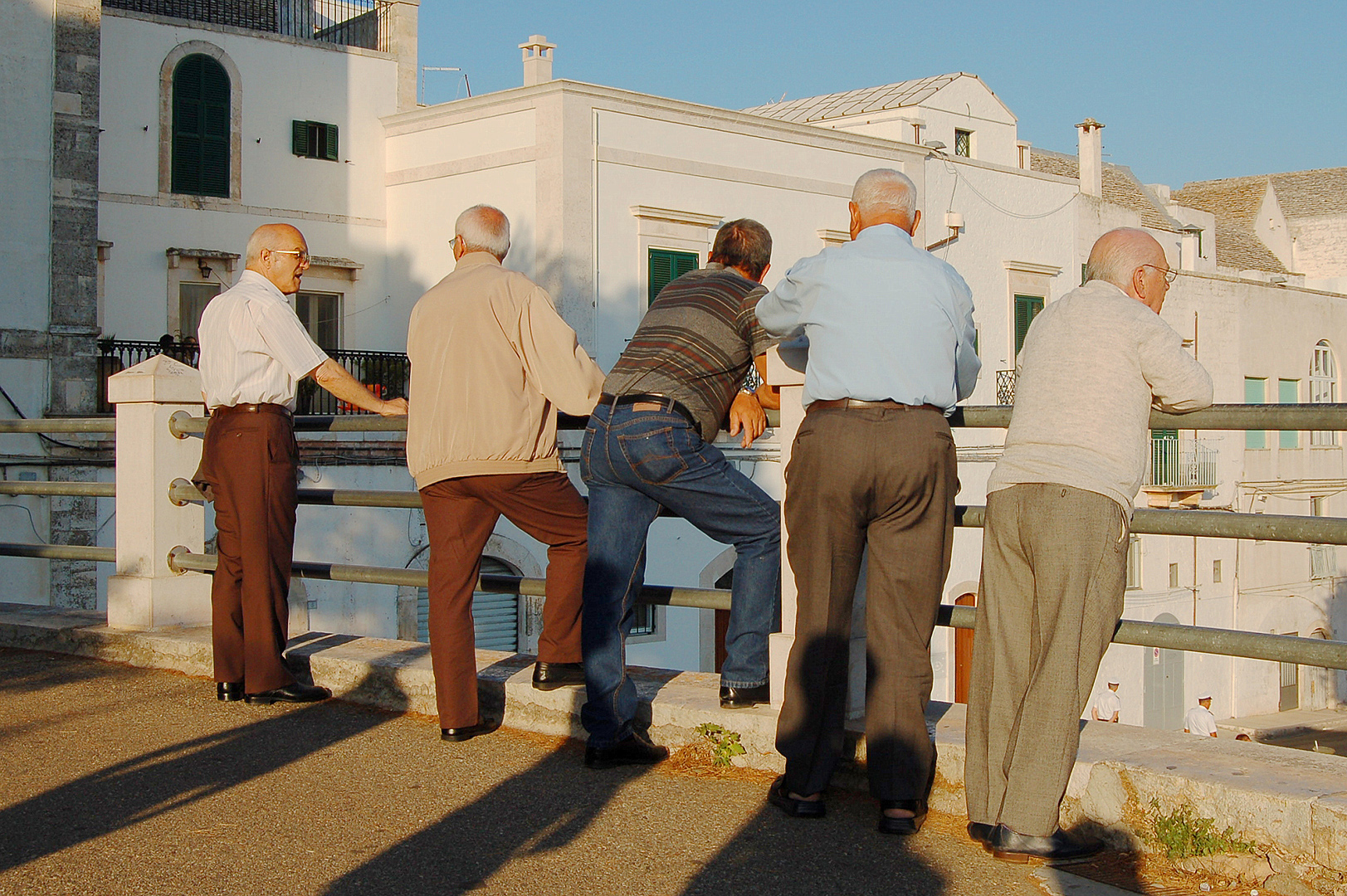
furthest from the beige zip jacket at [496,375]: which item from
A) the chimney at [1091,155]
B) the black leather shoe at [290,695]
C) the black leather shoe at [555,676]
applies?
the chimney at [1091,155]

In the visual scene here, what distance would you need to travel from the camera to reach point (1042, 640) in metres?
3.64

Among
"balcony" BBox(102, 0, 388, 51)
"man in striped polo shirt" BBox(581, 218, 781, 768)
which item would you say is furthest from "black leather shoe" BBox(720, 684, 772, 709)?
"balcony" BBox(102, 0, 388, 51)

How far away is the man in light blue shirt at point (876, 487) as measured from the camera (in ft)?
12.5

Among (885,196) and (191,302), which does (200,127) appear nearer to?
(191,302)

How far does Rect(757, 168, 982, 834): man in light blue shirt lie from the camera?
3.80 metres

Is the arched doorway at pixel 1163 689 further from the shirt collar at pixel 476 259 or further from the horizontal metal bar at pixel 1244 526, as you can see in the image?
the horizontal metal bar at pixel 1244 526

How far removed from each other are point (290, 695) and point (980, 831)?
2.93 metres

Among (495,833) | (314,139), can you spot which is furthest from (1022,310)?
(495,833)

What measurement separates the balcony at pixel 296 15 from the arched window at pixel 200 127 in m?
0.87

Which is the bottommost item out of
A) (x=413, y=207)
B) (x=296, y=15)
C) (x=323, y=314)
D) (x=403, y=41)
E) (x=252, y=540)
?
(x=252, y=540)

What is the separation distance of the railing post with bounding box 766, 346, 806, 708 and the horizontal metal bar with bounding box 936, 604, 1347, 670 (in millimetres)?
990

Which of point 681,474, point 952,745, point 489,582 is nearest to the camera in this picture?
point 952,745

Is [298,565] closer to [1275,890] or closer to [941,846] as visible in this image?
[941,846]

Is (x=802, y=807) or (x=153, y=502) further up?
(x=153, y=502)
